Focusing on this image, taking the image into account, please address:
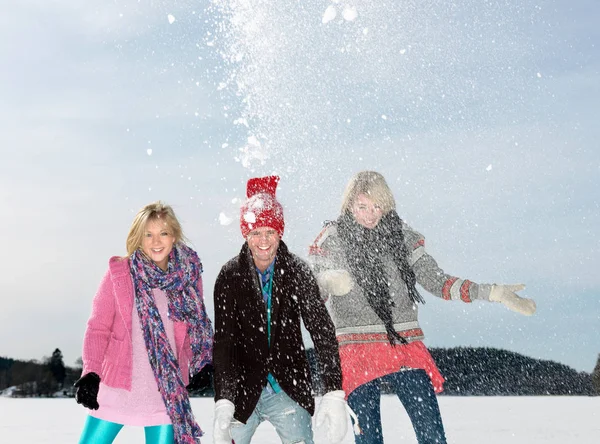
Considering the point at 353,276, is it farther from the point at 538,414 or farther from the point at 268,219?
the point at 538,414

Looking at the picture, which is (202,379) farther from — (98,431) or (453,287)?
(453,287)

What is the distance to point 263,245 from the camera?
4766 mm

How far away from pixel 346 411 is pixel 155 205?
183 centimetres

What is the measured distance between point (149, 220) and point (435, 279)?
192 cm

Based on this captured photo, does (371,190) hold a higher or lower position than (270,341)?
higher

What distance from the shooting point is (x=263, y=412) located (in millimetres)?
4617

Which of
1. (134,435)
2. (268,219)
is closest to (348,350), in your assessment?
(268,219)

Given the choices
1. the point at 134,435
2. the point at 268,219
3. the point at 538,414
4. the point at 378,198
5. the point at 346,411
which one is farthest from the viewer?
the point at 538,414

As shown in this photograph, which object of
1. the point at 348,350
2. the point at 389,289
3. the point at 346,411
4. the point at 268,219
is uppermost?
the point at 268,219

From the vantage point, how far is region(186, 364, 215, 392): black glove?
499 centimetres

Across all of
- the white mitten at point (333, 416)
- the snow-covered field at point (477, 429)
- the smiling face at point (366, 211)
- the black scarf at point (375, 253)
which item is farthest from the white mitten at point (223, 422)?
the snow-covered field at point (477, 429)

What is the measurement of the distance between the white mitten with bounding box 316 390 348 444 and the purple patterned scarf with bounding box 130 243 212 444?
3.07 feet

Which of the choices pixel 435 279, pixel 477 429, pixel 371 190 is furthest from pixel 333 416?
pixel 477 429

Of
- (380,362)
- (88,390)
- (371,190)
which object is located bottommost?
(88,390)
